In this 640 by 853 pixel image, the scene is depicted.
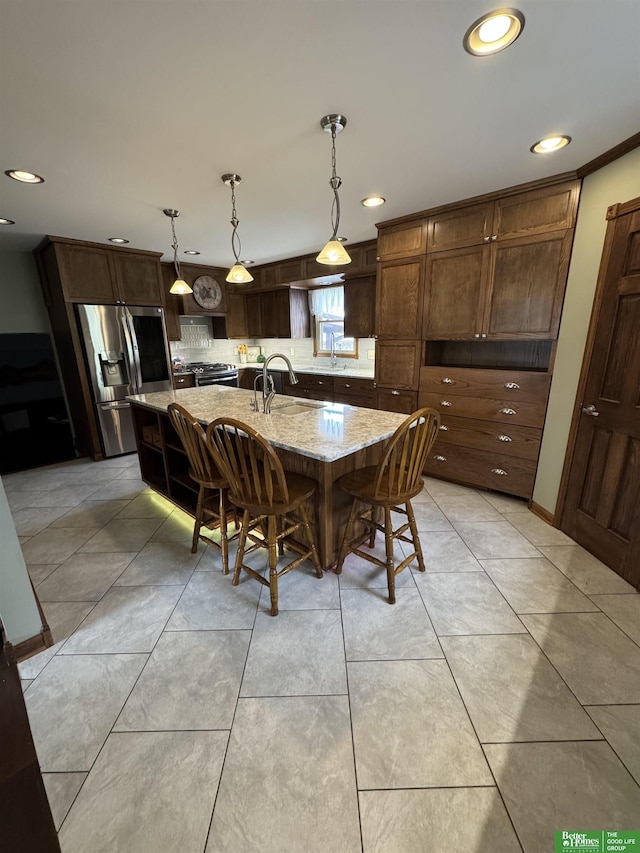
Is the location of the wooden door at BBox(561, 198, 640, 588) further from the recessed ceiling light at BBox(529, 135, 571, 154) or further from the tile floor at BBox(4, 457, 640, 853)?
the recessed ceiling light at BBox(529, 135, 571, 154)

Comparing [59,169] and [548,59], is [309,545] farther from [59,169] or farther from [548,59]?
[59,169]

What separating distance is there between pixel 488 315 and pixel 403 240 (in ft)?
3.44

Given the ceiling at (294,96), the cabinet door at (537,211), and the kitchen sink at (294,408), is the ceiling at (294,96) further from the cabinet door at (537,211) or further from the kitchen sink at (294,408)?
the kitchen sink at (294,408)

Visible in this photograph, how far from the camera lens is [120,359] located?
155 inches

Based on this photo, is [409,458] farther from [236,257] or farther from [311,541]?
[236,257]

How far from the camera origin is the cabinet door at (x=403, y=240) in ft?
9.61

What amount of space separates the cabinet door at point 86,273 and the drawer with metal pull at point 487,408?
362cm

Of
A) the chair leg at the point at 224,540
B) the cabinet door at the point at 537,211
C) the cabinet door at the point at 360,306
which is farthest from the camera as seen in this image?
the cabinet door at the point at 360,306

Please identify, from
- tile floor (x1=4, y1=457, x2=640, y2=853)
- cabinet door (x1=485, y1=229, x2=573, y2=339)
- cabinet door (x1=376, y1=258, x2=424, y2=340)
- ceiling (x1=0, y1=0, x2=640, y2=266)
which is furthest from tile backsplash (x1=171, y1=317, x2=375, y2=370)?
tile floor (x1=4, y1=457, x2=640, y2=853)

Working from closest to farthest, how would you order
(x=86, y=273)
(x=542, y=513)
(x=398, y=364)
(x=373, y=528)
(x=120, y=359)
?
(x=373, y=528)
(x=542, y=513)
(x=398, y=364)
(x=86, y=273)
(x=120, y=359)

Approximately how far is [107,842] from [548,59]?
2.98 m

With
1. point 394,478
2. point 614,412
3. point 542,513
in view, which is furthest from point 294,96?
point 542,513

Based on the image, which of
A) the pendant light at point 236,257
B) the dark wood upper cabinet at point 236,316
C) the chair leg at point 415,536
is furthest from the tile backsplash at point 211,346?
the chair leg at point 415,536

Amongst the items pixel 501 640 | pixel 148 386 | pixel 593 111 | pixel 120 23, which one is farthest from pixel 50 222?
pixel 501 640
